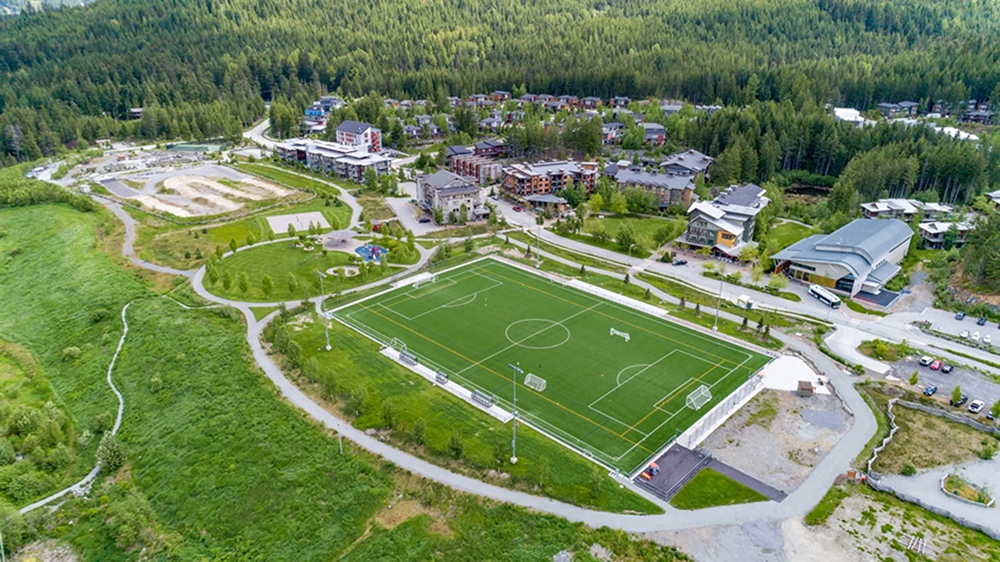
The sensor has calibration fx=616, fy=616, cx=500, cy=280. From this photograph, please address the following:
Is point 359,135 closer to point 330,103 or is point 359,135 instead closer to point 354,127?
point 354,127

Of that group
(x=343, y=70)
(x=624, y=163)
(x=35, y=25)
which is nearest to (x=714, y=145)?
(x=624, y=163)

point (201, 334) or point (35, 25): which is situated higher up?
point (35, 25)

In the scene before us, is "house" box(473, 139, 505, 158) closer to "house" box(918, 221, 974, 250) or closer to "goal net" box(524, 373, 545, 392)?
"house" box(918, 221, 974, 250)

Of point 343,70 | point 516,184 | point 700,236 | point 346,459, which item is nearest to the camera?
point 346,459

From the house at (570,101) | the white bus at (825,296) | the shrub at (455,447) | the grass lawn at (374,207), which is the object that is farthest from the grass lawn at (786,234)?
the house at (570,101)

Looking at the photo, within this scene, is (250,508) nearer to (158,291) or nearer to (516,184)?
(158,291)

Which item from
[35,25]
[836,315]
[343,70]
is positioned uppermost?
[35,25]

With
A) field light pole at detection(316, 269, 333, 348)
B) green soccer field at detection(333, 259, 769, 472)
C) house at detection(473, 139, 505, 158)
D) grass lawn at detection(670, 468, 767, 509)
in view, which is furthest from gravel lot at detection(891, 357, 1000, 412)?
house at detection(473, 139, 505, 158)

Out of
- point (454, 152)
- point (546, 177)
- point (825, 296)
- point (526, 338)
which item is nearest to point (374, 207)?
point (546, 177)
